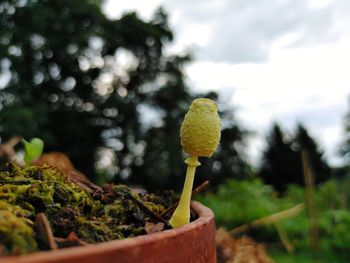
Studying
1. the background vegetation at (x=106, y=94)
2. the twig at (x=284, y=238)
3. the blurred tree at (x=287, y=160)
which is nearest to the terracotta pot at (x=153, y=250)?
the twig at (x=284, y=238)

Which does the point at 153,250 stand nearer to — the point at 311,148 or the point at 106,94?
the point at 106,94

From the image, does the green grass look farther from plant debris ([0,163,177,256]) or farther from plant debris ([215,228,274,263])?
plant debris ([0,163,177,256])

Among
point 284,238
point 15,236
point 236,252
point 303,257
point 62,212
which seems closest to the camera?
point 15,236

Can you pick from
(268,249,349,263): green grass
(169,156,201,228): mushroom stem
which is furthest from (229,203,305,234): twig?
(169,156,201,228): mushroom stem

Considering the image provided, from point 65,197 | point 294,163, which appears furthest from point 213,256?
point 294,163

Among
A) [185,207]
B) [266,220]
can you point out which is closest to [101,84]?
[266,220]

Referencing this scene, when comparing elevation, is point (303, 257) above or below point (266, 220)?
below

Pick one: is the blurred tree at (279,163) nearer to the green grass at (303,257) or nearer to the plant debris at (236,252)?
the green grass at (303,257)
